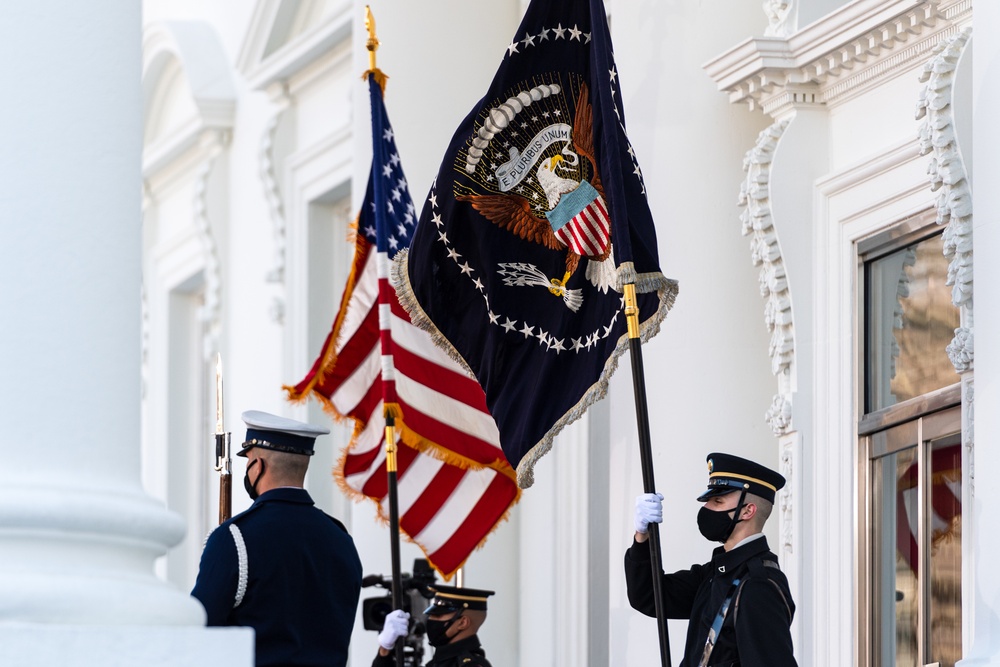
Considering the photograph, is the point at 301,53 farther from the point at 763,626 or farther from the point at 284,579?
the point at 763,626

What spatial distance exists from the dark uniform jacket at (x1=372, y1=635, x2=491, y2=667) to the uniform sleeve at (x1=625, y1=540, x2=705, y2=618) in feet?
6.65

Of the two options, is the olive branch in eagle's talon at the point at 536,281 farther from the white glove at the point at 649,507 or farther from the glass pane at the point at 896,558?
the glass pane at the point at 896,558

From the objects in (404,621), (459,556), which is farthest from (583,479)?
(404,621)

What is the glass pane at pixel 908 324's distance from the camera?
7773 millimetres

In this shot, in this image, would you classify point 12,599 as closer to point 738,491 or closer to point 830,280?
point 738,491

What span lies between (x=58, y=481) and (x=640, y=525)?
8.63 feet

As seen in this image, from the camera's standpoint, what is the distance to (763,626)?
6301mm

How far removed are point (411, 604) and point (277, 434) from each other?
3.49 meters

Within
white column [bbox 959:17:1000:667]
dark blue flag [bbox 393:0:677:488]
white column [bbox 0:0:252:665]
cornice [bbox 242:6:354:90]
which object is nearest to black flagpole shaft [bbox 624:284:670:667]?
dark blue flag [bbox 393:0:677:488]

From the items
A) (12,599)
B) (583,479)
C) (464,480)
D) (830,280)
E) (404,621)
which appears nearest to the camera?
(12,599)

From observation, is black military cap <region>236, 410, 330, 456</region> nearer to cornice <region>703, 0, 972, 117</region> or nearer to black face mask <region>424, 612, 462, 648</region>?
black face mask <region>424, 612, 462, 648</region>

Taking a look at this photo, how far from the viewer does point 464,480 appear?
930cm

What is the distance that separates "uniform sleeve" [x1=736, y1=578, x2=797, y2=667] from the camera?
6227 mm

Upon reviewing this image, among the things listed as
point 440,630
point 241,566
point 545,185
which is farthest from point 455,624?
point 241,566
